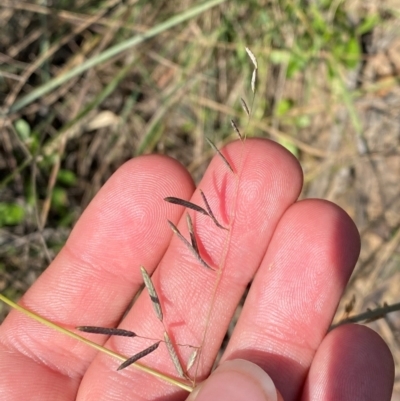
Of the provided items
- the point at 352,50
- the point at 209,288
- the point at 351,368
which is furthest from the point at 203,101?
the point at 351,368

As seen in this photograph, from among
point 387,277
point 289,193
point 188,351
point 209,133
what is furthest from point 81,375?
point 387,277

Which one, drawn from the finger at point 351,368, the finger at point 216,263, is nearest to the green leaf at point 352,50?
the finger at point 216,263

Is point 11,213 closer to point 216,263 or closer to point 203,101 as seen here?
point 203,101

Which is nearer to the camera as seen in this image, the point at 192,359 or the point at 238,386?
the point at 238,386

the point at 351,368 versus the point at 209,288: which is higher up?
the point at 209,288

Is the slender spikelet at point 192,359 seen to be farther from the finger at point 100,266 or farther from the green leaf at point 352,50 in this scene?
the green leaf at point 352,50

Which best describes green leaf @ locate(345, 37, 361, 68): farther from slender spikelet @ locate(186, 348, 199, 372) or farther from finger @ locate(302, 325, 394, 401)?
slender spikelet @ locate(186, 348, 199, 372)
